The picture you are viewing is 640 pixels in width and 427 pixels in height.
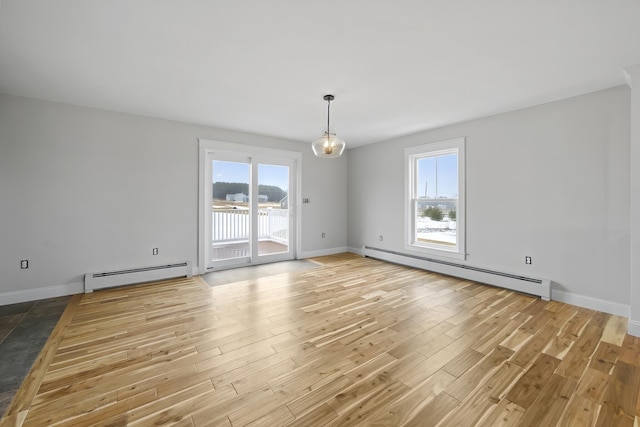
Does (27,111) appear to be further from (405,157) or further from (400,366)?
(405,157)

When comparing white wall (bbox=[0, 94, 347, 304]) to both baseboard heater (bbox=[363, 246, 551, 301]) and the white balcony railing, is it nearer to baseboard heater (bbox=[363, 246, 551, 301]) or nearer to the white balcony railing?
the white balcony railing

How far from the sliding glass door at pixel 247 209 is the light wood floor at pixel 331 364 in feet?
5.30

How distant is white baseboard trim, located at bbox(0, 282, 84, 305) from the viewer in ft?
11.0

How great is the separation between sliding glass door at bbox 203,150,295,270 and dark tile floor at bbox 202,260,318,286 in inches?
8.5

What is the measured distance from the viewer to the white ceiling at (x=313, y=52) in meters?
1.92

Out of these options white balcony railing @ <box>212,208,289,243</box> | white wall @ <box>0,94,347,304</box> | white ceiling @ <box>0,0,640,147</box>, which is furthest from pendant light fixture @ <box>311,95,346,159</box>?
white balcony railing @ <box>212,208,289,243</box>

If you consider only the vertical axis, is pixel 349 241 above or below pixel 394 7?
below

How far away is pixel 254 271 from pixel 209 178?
5.99 ft

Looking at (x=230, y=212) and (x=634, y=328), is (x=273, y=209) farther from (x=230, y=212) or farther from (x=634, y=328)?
(x=634, y=328)

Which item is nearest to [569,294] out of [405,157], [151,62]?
[405,157]

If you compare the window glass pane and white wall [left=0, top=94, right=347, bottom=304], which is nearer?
white wall [left=0, top=94, right=347, bottom=304]

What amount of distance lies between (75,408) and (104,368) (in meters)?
0.43

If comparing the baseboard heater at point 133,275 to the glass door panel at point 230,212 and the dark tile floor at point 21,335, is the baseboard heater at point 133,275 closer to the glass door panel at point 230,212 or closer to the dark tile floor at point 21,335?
the dark tile floor at point 21,335

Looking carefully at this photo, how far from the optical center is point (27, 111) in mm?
3457
